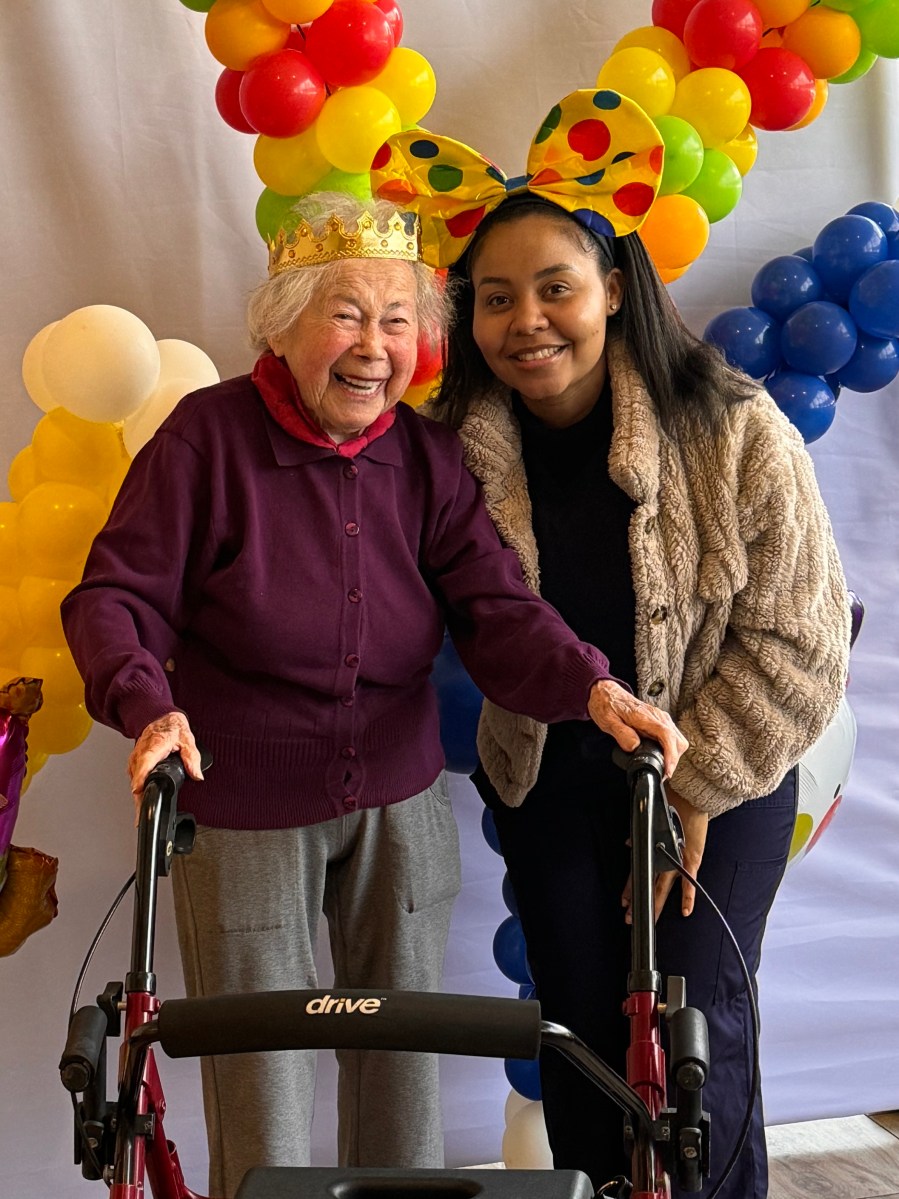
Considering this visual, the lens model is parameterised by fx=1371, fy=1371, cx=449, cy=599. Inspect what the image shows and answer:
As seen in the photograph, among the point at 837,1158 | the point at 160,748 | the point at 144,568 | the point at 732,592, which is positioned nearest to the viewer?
the point at 160,748

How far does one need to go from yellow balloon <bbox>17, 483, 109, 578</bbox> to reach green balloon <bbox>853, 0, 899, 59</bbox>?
4.92ft

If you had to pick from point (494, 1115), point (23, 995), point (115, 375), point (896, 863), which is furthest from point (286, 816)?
point (896, 863)

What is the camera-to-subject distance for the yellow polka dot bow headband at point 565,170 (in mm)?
1942

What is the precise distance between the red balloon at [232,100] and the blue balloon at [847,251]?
3.35 feet

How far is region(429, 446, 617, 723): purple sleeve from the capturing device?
1.76m

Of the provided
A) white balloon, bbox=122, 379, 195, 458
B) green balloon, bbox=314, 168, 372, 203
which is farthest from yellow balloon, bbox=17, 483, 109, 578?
green balloon, bbox=314, 168, 372, 203

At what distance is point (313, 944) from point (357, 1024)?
0.66 m

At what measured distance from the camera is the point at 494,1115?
297cm

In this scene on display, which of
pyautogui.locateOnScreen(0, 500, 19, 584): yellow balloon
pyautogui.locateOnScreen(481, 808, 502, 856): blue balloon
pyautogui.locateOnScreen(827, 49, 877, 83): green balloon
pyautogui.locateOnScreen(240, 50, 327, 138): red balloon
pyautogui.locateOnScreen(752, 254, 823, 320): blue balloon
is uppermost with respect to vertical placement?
pyautogui.locateOnScreen(827, 49, 877, 83): green balloon

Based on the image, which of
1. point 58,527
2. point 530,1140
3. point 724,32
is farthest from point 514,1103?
point 724,32

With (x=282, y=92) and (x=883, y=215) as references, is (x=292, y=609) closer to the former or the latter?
(x=282, y=92)

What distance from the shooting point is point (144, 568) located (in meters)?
1.78

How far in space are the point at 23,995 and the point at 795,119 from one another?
2.15m

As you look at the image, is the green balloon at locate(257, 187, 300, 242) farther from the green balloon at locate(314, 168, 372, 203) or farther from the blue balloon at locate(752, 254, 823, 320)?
the blue balloon at locate(752, 254, 823, 320)
